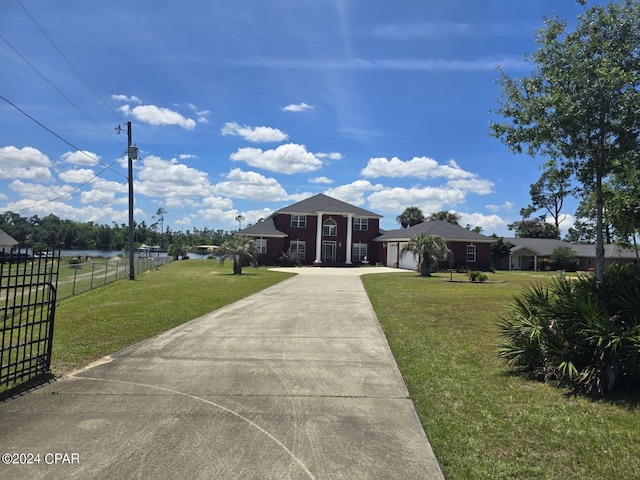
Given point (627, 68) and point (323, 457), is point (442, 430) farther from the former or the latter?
point (627, 68)

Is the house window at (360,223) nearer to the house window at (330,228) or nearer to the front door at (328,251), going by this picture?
the house window at (330,228)

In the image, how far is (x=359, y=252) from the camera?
4531cm

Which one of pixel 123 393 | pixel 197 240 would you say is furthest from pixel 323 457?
pixel 197 240

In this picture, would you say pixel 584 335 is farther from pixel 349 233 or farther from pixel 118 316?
pixel 349 233

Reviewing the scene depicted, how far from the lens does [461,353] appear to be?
7.82 meters

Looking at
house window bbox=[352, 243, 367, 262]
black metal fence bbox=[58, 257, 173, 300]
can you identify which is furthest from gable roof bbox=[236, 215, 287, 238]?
black metal fence bbox=[58, 257, 173, 300]

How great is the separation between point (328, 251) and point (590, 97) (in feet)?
122

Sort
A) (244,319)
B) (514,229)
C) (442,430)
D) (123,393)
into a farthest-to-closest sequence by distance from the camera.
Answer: (514,229) → (244,319) → (123,393) → (442,430)

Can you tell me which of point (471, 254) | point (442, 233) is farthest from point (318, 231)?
point (471, 254)

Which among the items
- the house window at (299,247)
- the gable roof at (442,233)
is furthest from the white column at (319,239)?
the gable roof at (442,233)

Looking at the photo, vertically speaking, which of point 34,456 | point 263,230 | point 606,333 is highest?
point 263,230

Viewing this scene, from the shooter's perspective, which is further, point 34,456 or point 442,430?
point 442,430

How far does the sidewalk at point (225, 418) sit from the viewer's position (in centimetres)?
366

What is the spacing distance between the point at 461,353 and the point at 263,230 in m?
35.1
